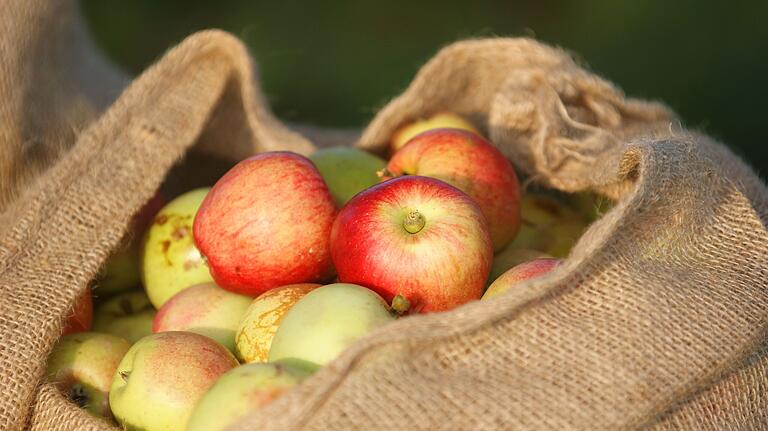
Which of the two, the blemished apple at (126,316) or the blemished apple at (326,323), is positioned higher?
the blemished apple at (326,323)

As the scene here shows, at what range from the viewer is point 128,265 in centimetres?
183

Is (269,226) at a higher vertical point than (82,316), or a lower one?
higher

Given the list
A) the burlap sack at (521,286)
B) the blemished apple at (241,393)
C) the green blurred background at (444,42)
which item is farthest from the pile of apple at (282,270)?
the green blurred background at (444,42)

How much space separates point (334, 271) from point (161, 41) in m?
4.29

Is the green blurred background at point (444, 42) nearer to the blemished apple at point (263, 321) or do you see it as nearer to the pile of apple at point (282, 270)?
the pile of apple at point (282, 270)

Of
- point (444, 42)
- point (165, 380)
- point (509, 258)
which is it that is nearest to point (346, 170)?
point (509, 258)

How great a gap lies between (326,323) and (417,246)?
0.75 ft

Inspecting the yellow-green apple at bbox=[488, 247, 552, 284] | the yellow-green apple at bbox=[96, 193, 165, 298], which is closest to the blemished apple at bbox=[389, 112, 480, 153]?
the yellow-green apple at bbox=[488, 247, 552, 284]

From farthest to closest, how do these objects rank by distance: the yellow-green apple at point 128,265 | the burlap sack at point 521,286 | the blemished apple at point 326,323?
the yellow-green apple at point 128,265
the blemished apple at point 326,323
the burlap sack at point 521,286

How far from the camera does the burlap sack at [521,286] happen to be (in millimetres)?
1075

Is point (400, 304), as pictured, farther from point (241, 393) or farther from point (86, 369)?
point (86, 369)

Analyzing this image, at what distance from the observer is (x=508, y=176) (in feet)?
5.66

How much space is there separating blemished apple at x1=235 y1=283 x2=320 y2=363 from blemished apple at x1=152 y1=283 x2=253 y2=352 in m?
0.07

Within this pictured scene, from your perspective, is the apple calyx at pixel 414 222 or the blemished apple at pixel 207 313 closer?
the apple calyx at pixel 414 222
